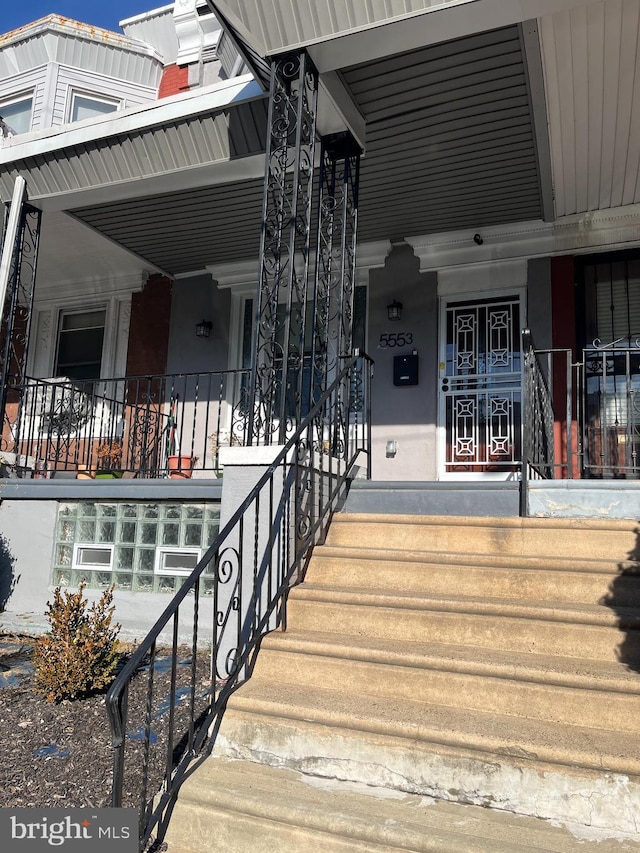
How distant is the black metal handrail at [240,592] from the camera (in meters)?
2.66

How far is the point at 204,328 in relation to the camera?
26.2 ft

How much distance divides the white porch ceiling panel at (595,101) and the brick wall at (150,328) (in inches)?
201

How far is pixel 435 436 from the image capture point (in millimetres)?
6820

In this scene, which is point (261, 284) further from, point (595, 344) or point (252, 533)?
point (595, 344)

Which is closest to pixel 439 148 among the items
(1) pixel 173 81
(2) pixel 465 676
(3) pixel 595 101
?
(3) pixel 595 101

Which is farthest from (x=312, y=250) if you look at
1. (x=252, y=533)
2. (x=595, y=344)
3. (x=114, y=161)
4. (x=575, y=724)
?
(x=575, y=724)

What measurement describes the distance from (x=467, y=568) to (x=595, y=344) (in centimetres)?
381

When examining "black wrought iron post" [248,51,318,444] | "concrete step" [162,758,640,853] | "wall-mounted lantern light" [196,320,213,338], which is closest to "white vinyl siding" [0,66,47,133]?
"wall-mounted lantern light" [196,320,213,338]

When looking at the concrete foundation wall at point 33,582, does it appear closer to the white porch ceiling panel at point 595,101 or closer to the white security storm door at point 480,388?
the white security storm door at point 480,388

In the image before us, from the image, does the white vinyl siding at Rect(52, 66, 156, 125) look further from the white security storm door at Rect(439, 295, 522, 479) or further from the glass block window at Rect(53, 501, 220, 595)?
the glass block window at Rect(53, 501, 220, 595)

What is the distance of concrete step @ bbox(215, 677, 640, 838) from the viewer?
7.27 ft

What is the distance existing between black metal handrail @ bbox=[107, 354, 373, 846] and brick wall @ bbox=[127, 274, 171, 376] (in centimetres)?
430

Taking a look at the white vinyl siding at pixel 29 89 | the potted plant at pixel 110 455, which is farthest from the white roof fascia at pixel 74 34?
the potted plant at pixel 110 455

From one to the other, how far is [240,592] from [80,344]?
23.2 ft
